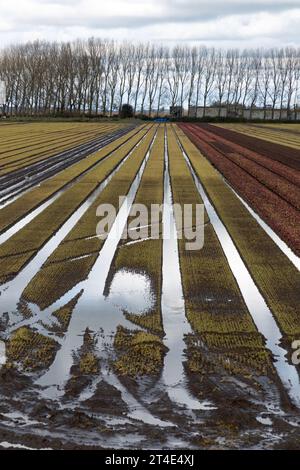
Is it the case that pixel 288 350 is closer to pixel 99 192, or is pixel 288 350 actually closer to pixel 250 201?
pixel 250 201

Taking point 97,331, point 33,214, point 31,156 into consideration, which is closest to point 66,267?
point 97,331

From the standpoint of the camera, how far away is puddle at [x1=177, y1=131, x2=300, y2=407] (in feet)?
18.5

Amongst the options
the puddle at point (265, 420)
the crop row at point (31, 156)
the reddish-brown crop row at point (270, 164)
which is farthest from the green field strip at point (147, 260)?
the crop row at point (31, 156)

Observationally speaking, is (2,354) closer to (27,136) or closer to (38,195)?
(38,195)

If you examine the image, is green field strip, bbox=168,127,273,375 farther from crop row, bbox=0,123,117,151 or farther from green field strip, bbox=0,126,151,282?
crop row, bbox=0,123,117,151

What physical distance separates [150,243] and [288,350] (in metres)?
4.73

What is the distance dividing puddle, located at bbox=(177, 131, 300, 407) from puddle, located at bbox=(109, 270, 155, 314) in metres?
1.27

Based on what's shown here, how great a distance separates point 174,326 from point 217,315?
590mm

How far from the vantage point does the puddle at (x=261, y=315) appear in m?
5.63

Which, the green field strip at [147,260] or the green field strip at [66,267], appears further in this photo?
the green field strip at [66,267]

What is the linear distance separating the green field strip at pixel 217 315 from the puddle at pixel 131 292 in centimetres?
51

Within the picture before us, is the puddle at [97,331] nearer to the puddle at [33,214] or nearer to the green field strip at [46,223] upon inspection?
A: the green field strip at [46,223]

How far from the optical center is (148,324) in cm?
693
